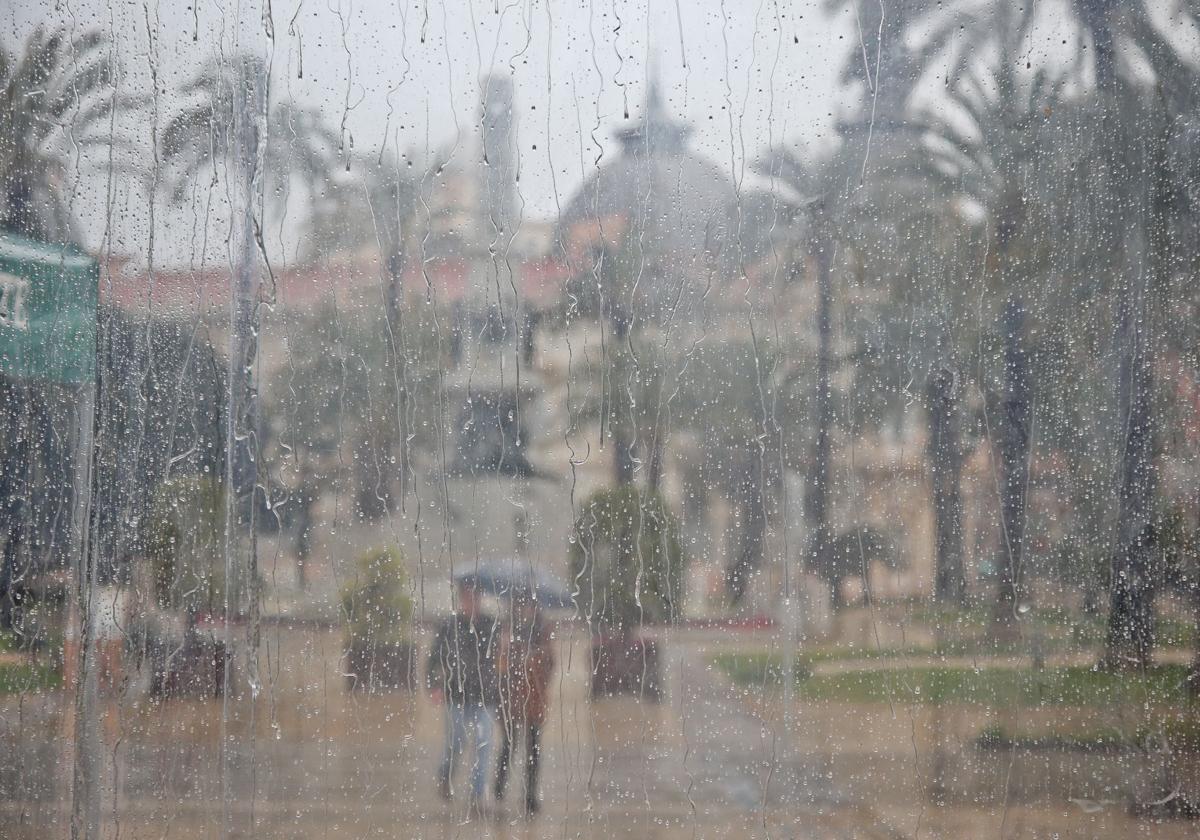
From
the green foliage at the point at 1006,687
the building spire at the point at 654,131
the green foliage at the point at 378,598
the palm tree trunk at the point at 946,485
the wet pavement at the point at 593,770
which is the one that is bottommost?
the wet pavement at the point at 593,770

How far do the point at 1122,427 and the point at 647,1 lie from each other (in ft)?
4.77

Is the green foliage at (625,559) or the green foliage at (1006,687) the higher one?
the green foliage at (625,559)

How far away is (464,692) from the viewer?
2037 mm

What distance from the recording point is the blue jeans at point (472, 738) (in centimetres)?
204

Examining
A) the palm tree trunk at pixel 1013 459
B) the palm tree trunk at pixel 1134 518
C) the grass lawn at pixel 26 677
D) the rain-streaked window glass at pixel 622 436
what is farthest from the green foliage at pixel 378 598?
the palm tree trunk at pixel 1134 518

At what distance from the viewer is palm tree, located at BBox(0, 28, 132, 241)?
2121 mm

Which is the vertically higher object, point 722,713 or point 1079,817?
point 722,713

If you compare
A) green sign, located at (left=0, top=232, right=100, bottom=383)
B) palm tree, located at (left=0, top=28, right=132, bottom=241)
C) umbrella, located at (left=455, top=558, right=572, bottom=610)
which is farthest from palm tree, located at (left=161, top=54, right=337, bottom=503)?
umbrella, located at (left=455, top=558, right=572, bottom=610)

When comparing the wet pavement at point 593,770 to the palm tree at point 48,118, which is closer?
the wet pavement at point 593,770

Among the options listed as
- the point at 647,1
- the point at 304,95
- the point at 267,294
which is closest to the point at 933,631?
the point at 647,1

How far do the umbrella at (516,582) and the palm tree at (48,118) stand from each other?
126 cm

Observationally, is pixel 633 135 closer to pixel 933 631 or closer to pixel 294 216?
pixel 294 216

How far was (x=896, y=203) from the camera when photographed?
206 centimetres

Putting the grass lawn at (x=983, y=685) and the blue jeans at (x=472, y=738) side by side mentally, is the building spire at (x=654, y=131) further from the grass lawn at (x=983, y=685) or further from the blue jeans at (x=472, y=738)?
the blue jeans at (x=472, y=738)
